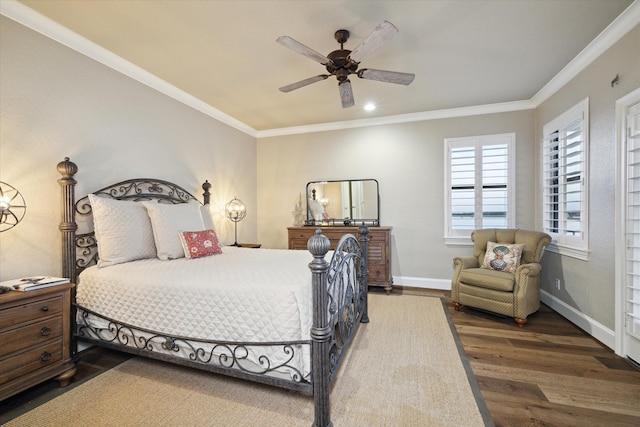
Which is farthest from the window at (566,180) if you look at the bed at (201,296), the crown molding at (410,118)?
the bed at (201,296)

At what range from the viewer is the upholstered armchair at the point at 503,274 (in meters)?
3.12

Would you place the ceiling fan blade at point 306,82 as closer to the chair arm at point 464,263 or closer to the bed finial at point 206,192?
the bed finial at point 206,192

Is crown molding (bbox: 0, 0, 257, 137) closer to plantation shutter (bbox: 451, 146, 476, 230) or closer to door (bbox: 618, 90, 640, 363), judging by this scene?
plantation shutter (bbox: 451, 146, 476, 230)

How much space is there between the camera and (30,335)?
1.88 meters

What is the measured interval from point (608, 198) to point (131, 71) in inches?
189

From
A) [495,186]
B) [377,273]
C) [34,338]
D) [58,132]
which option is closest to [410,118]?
[495,186]

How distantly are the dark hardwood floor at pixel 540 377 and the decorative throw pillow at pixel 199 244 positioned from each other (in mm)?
1042

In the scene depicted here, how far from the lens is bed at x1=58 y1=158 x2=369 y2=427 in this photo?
172 centimetres

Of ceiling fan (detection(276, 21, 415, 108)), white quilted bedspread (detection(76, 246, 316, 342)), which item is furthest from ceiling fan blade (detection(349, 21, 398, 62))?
white quilted bedspread (detection(76, 246, 316, 342))

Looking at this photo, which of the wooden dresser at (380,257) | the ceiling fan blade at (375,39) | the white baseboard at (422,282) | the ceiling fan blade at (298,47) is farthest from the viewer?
the white baseboard at (422,282)

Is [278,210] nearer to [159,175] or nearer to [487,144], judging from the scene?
[159,175]

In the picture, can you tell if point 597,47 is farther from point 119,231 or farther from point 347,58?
point 119,231

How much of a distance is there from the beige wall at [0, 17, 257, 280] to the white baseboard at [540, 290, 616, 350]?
4.77 meters

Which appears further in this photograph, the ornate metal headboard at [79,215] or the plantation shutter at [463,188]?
the plantation shutter at [463,188]
